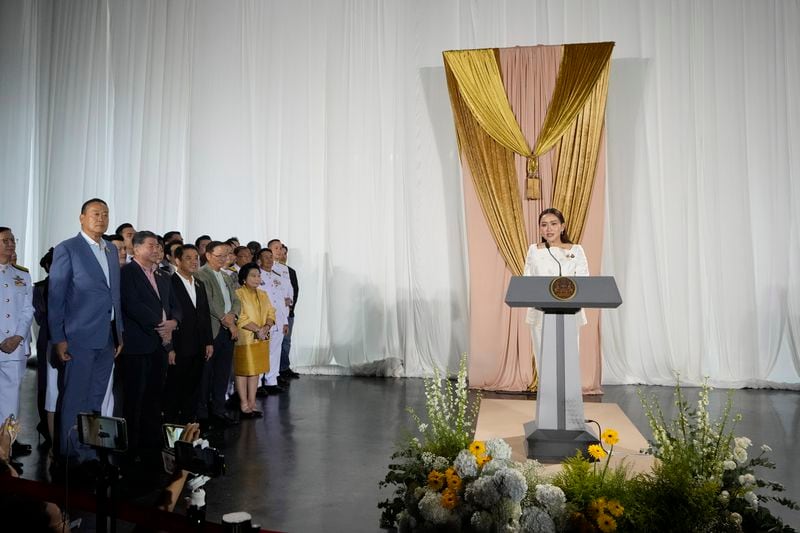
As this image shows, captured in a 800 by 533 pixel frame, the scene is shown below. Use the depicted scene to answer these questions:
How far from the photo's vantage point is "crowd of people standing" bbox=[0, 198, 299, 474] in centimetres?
400

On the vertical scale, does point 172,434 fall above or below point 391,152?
below

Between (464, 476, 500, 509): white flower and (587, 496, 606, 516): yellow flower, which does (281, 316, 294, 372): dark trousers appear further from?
(587, 496, 606, 516): yellow flower

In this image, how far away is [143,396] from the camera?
4492 mm

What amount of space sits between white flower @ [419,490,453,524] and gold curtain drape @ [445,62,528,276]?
4852mm

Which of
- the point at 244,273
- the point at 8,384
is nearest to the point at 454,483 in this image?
the point at 8,384

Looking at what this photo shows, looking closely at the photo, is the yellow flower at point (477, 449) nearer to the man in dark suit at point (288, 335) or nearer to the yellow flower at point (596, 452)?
the yellow flower at point (596, 452)

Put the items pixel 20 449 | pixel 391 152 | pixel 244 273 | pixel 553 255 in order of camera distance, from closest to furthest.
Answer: pixel 20 449, pixel 553 255, pixel 244 273, pixel 391 152

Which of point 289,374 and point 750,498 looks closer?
point 750,498

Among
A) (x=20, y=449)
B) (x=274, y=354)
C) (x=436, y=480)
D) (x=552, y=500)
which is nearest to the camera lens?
(x=552, y=500)

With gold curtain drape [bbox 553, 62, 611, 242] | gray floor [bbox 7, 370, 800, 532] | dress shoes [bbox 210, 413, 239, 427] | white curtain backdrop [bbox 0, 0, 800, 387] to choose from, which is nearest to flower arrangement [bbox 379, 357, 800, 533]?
gray floor [bbox 7, 370, 800, 532]

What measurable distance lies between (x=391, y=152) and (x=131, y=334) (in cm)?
492

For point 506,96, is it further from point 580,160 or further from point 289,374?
point 289,374

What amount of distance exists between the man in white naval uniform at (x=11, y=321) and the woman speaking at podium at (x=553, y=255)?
346 cm

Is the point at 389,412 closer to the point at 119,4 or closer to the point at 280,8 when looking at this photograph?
the point at 280,8
